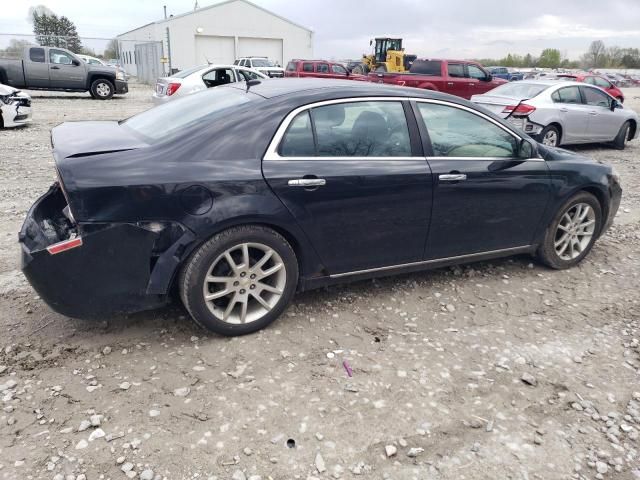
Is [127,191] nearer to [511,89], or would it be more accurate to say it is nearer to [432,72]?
[511,89]

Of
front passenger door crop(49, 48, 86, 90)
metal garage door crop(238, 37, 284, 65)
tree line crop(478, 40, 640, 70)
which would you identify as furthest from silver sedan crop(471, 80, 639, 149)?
tree line crop(478, 40, 640, 70)

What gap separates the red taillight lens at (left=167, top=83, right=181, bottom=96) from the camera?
12945 millimetres

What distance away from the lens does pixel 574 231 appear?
4.52 m

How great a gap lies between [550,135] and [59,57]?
665 inches

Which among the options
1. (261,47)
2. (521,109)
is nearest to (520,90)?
(521,109)

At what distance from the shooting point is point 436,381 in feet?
9.75

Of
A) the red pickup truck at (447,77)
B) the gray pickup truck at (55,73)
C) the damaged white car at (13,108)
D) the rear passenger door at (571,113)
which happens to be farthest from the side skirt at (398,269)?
the gray pickup truck at (55,73)

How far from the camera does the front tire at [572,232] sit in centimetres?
439

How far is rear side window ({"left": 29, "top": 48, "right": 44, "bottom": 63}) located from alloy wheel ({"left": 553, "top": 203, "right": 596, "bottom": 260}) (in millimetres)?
19348

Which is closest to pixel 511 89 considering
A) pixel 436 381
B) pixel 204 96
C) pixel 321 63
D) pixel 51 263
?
pixel 204 96

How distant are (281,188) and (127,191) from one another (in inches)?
34.8

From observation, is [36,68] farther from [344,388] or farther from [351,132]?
[344,388]

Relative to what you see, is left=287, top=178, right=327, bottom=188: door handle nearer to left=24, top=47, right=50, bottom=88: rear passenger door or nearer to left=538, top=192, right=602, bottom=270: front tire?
left=538, top=192, right=602, bottom=270: front tire

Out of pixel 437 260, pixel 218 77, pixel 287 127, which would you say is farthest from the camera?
pixel 218 77
